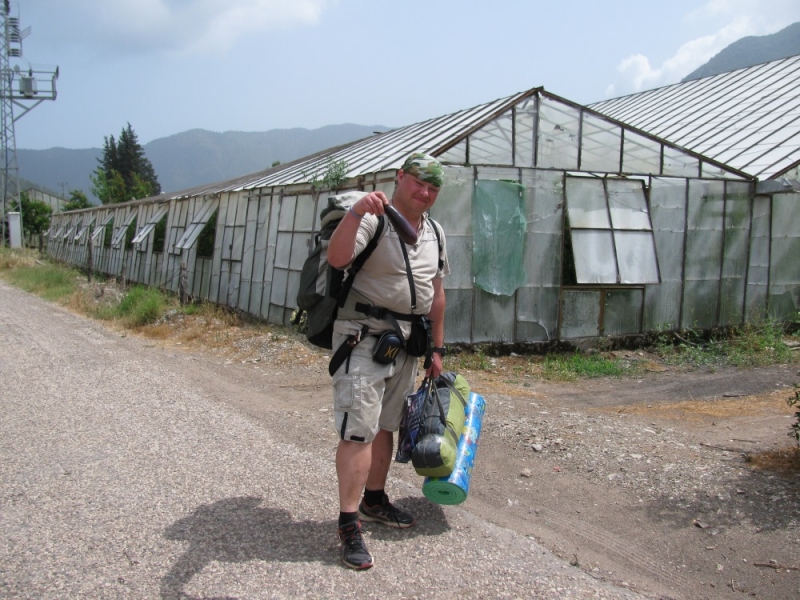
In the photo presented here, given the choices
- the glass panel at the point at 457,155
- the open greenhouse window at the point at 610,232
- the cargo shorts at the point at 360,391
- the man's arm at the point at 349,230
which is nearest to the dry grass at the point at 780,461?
the cargo shorts at the point at 360,391

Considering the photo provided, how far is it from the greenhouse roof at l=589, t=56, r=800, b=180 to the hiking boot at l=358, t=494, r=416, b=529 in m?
10.9

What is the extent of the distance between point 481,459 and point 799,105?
13.8m

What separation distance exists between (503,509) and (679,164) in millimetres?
8792

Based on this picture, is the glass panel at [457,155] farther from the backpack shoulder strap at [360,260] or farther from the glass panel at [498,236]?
the backpack shoulder strap at [360,260]

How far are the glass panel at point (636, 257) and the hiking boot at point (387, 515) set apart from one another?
7415 millimetres

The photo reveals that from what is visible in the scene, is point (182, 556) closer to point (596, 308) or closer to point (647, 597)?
point (647, 597)

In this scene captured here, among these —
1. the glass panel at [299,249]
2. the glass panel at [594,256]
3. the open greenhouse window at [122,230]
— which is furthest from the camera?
the open greenhouse window at [122,230]

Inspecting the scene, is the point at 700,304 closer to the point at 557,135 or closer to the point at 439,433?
the point at 557,135

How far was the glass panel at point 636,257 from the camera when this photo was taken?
988cm

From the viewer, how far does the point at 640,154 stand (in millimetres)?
10398

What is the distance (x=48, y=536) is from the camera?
3.16 metres

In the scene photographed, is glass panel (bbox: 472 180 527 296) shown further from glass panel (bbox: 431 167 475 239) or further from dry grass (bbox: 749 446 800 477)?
dry grass (bbox: 749 446 800 477)

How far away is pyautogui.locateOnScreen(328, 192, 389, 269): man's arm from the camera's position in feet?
9.17

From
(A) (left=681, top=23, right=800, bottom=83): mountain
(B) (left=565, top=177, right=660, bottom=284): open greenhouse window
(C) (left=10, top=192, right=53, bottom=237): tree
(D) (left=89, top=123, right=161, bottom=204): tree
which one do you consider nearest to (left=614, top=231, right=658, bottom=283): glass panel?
(B) (left=565, top=177, right=660, bottom=284): open greenhouse window
